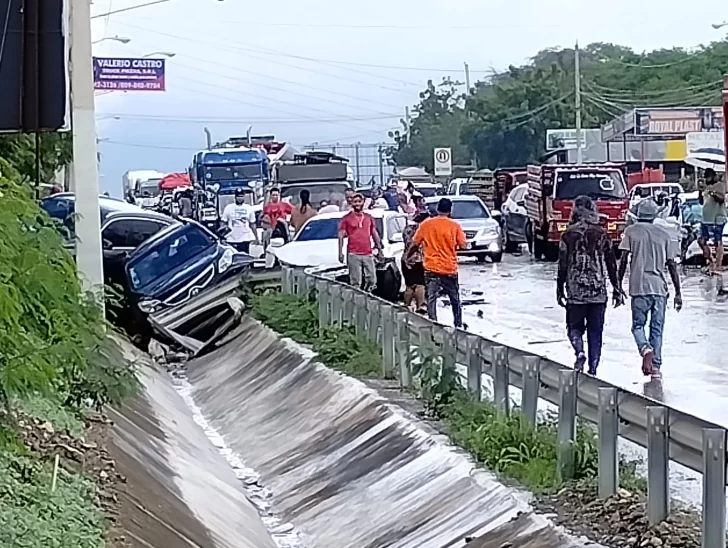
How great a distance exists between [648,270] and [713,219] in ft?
41.2

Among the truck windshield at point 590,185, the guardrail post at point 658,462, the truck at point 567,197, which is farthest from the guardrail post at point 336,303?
the truck windshield at point 590,185

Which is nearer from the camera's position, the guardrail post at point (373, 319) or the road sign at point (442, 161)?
the guardrail post at point (373, 319)

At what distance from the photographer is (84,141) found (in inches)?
673

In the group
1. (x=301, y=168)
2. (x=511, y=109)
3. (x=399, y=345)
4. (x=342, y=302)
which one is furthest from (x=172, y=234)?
(x=511, y=109)

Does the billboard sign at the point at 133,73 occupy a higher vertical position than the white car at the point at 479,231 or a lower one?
higher

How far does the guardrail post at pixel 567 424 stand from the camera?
8977 millimetres

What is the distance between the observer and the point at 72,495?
7.67 metres

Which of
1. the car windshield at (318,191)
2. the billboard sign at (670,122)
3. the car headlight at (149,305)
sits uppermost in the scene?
the billboard sign at (670,122)

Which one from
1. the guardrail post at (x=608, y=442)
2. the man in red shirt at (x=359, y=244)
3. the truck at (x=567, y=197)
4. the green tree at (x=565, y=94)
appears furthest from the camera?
the green tree at (x=565, y=94)

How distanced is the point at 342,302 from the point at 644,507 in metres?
9.66

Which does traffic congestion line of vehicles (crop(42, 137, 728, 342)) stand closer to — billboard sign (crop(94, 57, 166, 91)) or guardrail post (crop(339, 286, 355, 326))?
guardrail post (crop(339, 286, 355, 326))

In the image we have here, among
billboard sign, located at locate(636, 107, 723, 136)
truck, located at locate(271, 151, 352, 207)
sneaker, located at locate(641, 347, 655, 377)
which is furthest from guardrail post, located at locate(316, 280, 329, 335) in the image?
billboard sign, located at locate(636, 107, 723, 136)

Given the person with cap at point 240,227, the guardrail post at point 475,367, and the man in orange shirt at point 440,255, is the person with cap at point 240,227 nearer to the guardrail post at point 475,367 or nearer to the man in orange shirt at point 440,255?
the man in orange shirt at point 440,255

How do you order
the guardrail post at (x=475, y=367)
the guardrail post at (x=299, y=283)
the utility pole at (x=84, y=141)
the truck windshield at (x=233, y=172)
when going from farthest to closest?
the truck windshield at (x=233, y=172) → the guardrail post at (x=299, y=283) → the utility pole at (x=84, y=141) → the guardrail post at (x=475, y=367)
